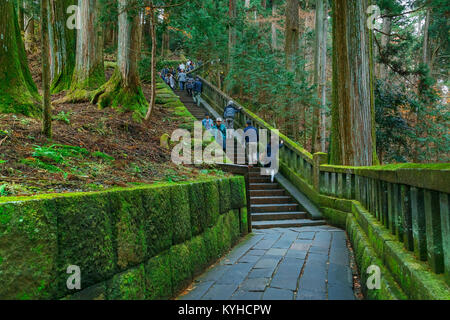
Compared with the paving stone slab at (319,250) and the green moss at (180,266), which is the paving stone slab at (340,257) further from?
the green moss at (180,266)

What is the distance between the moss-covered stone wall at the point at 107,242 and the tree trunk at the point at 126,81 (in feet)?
19.9

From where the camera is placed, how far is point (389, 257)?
2.93 m

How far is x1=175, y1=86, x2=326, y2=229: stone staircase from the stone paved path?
5.55 ft

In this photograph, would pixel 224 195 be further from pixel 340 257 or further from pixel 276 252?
pixel 340 257

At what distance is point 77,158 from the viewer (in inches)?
169

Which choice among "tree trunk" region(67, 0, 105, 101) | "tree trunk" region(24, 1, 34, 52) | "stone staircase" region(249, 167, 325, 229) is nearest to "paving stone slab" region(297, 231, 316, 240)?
"stone staircase" region(249, 167, 325, 229)

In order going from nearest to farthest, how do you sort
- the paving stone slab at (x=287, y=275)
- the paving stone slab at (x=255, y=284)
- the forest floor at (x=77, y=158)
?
the forest floor at (x=77, y=158) < the paving stone slab at (x=255, y=284) < the paving stone slab at (x=287, y=275)

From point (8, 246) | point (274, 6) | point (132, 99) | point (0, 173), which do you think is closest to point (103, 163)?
point (0, 173)

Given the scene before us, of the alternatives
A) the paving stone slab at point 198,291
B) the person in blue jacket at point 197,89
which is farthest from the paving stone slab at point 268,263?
the person in blue jacket at point 197,89

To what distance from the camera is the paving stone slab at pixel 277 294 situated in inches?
140

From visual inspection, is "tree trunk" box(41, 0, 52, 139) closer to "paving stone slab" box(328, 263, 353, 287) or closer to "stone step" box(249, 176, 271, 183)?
"paving stone slab" box(328, 263, 353, 287)

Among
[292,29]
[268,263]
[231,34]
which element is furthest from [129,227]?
[231,34]
